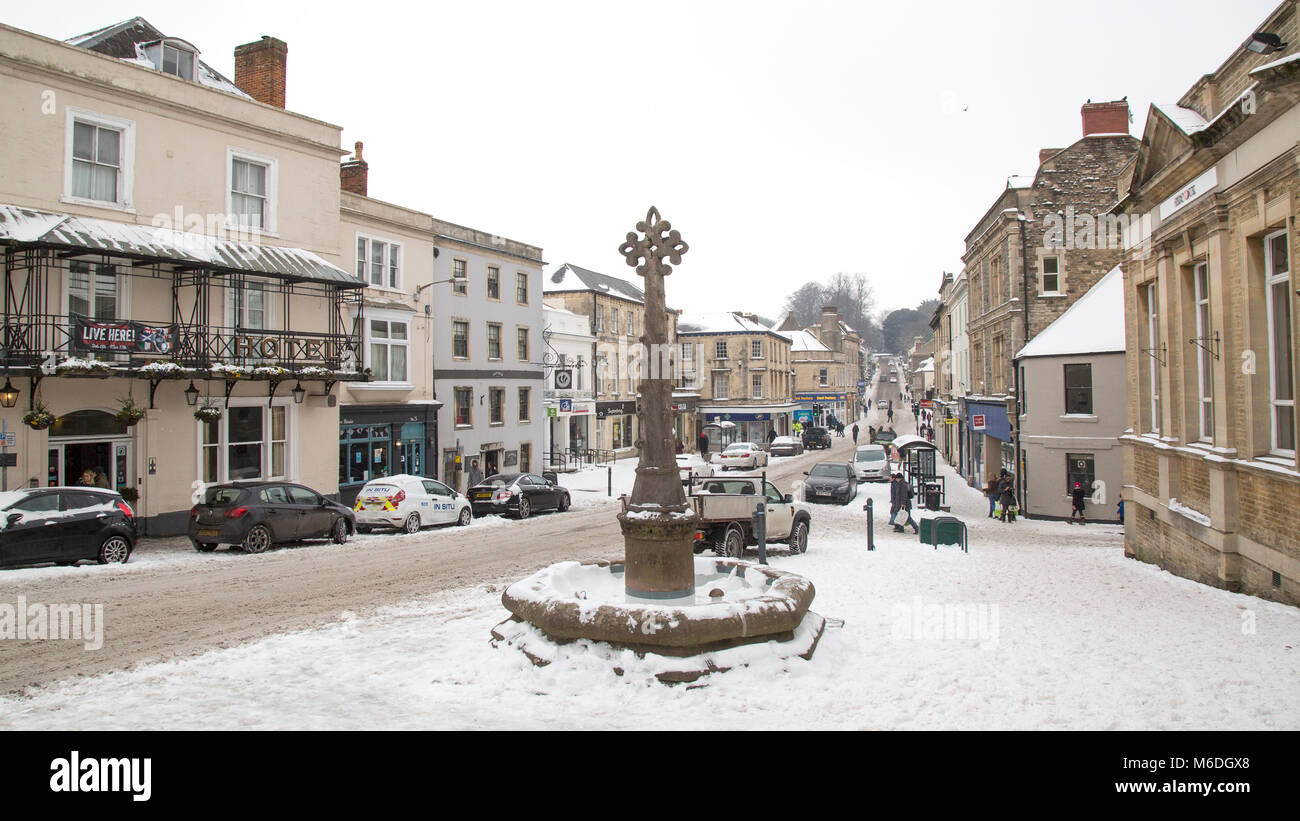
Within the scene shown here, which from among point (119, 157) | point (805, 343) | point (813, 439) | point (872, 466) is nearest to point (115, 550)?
point (119, 157)

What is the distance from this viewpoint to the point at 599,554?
17.4 m

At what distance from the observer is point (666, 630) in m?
7.88

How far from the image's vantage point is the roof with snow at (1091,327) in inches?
1011

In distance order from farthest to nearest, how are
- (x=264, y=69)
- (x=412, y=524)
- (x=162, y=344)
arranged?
(x=264, y=69), (x=412, y=524), (x=162, y=344)

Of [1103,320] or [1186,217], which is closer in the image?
[1186,217]

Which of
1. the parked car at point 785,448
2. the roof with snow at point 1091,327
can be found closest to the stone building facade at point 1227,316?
the roof with snow at point 1091,327

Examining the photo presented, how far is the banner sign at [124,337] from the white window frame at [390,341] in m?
8.07

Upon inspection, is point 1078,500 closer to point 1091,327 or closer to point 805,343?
point 1091,327

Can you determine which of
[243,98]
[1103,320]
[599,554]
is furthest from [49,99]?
[1103,320]

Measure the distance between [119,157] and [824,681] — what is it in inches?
772

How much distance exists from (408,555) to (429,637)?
304 inches

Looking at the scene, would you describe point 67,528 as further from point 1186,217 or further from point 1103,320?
point 1103,320

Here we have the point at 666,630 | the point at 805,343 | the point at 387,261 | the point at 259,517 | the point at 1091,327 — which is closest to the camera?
the point at 666,630

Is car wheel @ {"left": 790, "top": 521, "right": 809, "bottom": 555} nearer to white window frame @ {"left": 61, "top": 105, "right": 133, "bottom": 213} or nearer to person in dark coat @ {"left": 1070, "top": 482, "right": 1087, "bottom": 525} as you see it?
person in dark coat @ {"left": 1070, "top": 482, "right": 1087, "bottom": 525}
